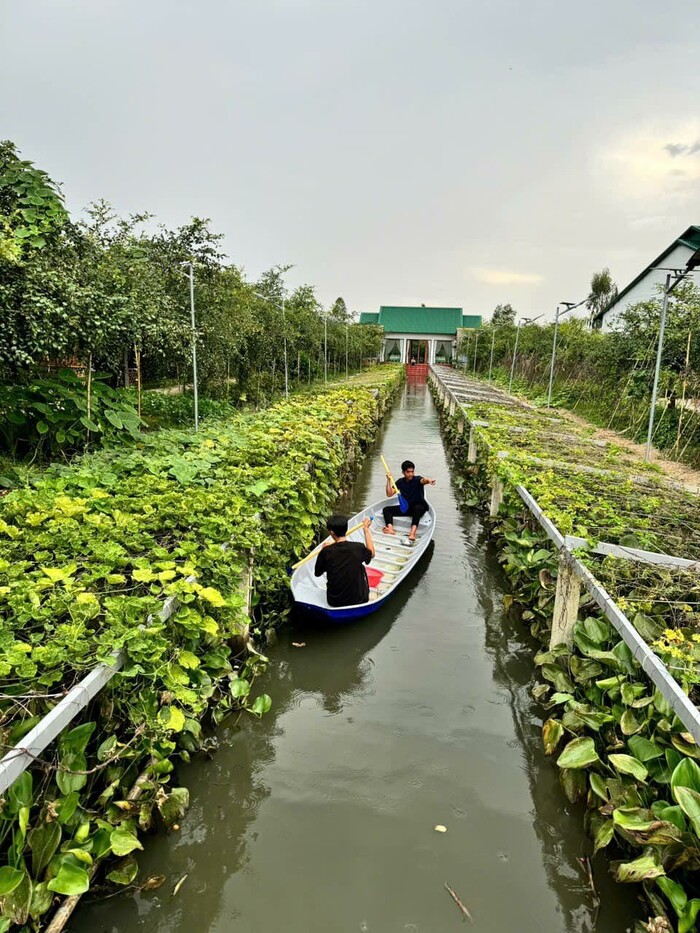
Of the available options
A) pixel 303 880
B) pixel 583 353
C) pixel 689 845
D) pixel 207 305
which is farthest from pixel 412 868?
pixel 583 353

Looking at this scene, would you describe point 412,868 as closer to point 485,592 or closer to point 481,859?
point 481,859

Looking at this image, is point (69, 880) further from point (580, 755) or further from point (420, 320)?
point (420, 320)

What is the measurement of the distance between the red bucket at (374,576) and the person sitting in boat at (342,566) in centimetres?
101

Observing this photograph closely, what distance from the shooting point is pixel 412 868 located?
3.29m

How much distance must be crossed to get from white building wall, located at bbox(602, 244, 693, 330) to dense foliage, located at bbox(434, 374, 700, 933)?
27.2 metres

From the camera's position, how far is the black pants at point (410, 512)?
28.2 feet

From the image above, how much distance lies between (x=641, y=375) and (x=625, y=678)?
13522 mm

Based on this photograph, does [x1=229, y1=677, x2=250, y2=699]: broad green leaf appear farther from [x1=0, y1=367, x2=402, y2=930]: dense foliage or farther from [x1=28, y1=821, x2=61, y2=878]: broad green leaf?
[x1=28, y1=821, x2=61, y2=878]: broad green leaf

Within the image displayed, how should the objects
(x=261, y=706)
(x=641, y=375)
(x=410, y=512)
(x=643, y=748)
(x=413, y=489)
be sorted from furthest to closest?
(x=641, y=375) < (x=410, y=512) < (x=413, y=489) < (x=261, y=706) < (x=643, y=748)

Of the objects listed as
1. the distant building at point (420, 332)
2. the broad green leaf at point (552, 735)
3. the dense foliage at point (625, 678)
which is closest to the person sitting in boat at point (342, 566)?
the dense foliage at point (625, 678)

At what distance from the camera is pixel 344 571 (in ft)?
18.5

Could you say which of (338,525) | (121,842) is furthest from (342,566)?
(121,842)

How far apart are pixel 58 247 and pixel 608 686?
9.07 m

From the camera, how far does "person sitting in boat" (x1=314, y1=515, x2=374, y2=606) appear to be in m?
5.57
